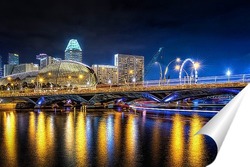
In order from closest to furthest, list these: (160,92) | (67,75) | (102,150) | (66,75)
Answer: (102,150) → (160,92) → (66,75) → (67,75)

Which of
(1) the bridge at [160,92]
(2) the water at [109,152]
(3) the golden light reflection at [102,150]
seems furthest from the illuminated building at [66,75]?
(2) the water at [109,152]

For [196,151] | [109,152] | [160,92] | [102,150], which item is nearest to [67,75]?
[160,92]

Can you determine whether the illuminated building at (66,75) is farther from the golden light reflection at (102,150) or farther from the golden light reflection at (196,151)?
the golden light reflection at (196,151)

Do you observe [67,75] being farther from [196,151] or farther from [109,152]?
[196,151]

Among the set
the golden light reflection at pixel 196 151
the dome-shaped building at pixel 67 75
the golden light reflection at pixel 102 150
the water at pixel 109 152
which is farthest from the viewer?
the dome-shaped building at pixel 67 75

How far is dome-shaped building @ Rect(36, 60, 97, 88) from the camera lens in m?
145

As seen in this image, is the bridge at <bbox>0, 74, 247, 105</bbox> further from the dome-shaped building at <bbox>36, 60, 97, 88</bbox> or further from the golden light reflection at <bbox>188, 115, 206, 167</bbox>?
the dome-shaped building at <bbox>36, 60, 97, 88</bbox>

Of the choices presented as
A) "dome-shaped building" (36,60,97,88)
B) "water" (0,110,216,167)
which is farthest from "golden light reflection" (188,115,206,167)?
"dome-shaped building" (36,60,97,88)

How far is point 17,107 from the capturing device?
265 feet

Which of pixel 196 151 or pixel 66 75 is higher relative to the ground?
pixel 66 75

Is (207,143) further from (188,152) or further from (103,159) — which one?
(103,159)

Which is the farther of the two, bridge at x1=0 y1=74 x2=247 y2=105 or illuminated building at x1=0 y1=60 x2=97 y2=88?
illuminated building at x1=0 y1=60 x2=97 y2=88

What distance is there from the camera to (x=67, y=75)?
481 ft

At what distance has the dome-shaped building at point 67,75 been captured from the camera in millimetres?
144625
